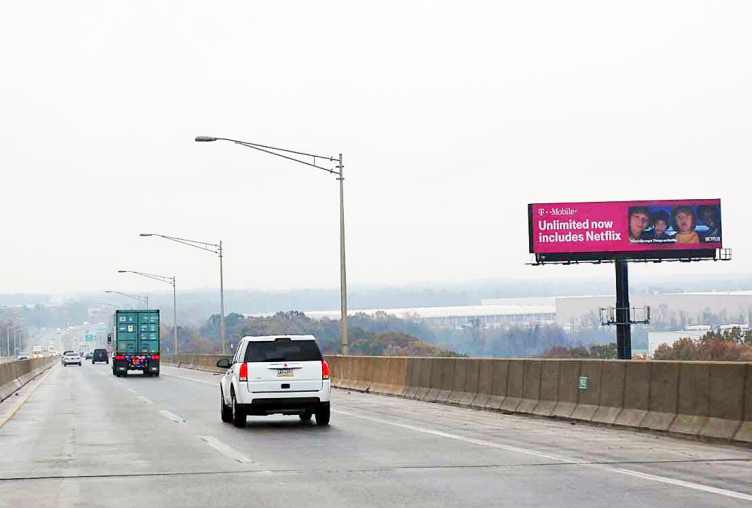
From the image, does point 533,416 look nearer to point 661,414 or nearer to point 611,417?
point 611,417

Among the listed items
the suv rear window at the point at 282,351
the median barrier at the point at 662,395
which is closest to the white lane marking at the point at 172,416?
the suv rear window at the point at 282,351

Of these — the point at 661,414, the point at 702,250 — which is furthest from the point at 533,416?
the point at 702,250

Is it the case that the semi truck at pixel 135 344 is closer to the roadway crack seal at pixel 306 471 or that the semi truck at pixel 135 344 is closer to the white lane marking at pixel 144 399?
the white lane marking at pixel 144 399

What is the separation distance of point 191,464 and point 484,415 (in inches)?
377

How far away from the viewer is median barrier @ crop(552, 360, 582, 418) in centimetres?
2055

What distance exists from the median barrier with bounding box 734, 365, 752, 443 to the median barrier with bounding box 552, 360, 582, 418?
16.9 ft

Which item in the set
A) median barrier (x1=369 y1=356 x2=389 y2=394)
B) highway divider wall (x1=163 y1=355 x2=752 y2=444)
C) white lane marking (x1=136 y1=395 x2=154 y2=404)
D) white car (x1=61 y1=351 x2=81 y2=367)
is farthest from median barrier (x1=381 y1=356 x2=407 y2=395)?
white car (x1=61 y1=351 x2=81 y2=367)

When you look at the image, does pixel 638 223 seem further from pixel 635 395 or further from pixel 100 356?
pixel 635 395

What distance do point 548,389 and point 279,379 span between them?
16.2ft

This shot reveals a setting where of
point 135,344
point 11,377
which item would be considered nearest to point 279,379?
point 11,377

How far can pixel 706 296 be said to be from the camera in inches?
7185

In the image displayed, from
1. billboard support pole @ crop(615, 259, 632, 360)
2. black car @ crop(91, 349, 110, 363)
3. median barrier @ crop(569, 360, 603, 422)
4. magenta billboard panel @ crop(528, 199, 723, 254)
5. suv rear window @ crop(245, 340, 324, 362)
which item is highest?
magenta billboard panel @ crop(528, 199, 723, 254)

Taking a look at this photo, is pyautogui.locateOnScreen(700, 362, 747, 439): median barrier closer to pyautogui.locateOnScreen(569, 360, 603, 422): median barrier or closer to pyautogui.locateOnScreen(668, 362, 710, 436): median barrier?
pyautogui.locateOnScreen(668, 362, 710, 436): median barrier

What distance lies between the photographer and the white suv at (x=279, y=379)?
67.6ft
